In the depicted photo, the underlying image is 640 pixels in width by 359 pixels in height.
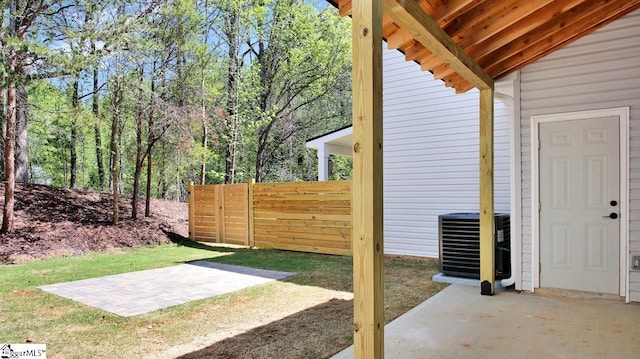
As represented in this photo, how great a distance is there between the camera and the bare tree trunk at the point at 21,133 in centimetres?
792

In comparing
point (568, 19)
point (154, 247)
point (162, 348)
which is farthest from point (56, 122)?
point (568, 19)

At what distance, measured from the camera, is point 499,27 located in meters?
3.18

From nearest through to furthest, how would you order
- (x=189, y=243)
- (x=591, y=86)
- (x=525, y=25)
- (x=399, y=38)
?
(x=399, y=38)
(x=525, y=25)
(x=591, y=86)
(x=189, y=243)

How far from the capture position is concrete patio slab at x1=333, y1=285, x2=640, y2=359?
2793mm

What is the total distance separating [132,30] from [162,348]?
7533mm

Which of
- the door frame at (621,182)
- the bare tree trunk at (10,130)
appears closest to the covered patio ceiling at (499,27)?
the door frame at (621,182)

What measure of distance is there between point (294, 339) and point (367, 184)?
181cm

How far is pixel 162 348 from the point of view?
295 cm

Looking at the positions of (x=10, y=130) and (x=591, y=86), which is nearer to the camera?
(x=591, y=86)

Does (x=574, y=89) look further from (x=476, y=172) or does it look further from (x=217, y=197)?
(x=217, y=197)

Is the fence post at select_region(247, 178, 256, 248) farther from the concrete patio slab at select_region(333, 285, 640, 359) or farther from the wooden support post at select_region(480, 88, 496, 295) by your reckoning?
the wooden support post at select_region(480, 88, 496, 295)

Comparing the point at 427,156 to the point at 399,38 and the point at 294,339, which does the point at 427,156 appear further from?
the point at 294,339

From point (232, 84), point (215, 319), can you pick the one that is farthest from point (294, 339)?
point (232, 84)

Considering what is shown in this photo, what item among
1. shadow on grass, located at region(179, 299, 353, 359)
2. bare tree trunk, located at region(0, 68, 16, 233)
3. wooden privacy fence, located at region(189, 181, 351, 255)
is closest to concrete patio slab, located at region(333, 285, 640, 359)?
shadow on grass, located at region(179, 299, 353, 359)
